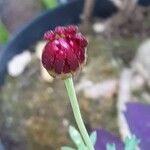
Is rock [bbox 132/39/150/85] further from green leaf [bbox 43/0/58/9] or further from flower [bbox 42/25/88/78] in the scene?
flower [bbox 42/25/88/78]

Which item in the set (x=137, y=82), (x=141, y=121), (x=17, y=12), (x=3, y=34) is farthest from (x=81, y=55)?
(x=17, y=12)

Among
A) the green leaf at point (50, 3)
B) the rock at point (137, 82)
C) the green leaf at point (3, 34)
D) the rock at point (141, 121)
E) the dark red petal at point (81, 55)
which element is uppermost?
the green leaf at point (50, 3)

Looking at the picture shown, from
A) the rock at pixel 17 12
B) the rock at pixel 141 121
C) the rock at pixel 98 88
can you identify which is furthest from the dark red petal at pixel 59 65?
the rock at pixel 17 12

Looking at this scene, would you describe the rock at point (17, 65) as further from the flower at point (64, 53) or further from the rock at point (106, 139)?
the flower at point (64, 53)

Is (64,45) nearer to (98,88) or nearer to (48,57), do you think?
(48,57)

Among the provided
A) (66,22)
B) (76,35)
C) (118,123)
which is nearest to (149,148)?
(76,35)
